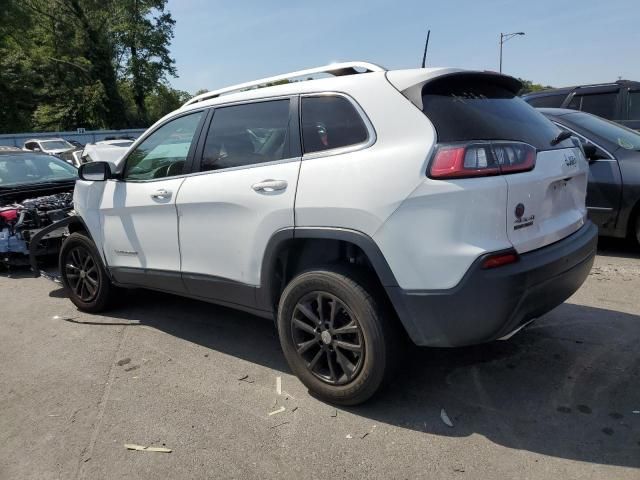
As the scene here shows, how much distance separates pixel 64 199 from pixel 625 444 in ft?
21.7

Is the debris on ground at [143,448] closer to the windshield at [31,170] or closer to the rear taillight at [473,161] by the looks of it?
the rear taillight at [473,161]

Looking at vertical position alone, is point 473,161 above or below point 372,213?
above

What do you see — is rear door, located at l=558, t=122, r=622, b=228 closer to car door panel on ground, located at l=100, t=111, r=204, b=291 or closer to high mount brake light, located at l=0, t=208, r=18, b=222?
car door panel on ground, located at l=100, t=111, r=204, b=291

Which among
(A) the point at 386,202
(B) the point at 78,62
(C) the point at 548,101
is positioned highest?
(B) the point at 78,62

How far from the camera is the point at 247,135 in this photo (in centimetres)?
346

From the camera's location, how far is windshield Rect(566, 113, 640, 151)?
5.92 metres

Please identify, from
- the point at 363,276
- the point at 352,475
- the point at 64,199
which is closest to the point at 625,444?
the point at 352,475

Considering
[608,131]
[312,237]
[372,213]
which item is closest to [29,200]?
[312,237]

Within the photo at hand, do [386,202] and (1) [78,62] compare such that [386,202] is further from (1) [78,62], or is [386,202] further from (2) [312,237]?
(1) [78,62]

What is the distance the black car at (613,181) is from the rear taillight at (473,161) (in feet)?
12.2

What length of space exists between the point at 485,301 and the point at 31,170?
7.36 metres

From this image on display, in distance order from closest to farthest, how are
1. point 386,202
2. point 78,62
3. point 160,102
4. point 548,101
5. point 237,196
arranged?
point 386,202 → point 237,196 → point 548,101 → point 78,62 → point 160,102

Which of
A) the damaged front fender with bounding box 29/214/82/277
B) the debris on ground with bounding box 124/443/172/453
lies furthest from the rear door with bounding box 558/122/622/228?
the damaged front fender with bounding box 29/214/82/277

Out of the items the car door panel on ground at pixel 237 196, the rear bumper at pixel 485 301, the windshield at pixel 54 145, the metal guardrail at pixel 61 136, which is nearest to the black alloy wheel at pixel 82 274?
the car door panel on ground at pixel 237 196
